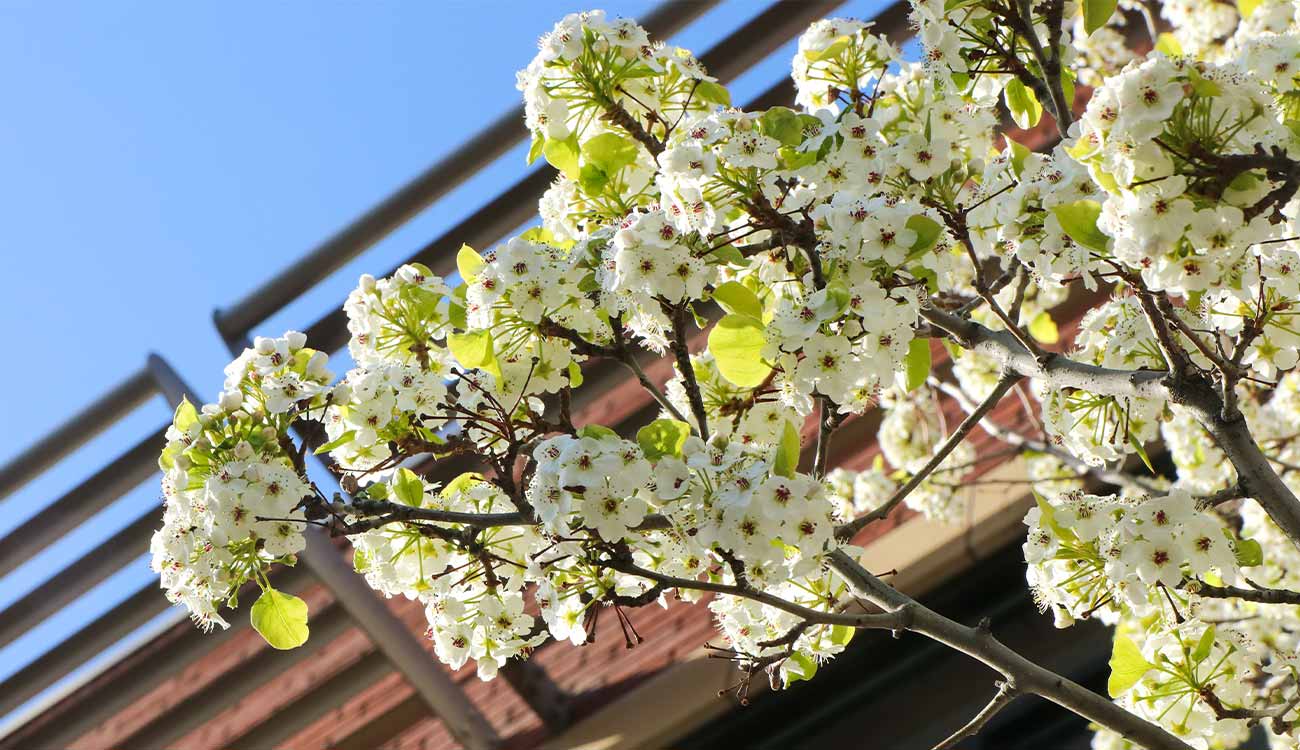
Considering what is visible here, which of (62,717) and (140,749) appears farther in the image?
(140,749)

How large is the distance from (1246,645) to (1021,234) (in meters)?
0.84

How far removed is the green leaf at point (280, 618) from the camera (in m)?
2.07

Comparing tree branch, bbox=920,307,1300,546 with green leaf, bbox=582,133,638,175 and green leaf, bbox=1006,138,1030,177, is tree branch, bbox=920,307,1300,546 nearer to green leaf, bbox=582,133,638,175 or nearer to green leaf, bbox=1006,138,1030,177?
green leaf, bbox=1006,138,1030,177

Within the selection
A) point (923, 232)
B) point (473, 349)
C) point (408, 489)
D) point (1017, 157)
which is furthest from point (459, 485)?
point (1017, 157)

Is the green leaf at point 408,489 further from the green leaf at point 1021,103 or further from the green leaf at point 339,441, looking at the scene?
the green leaf at point 1021,103

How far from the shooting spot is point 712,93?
2.19 meters

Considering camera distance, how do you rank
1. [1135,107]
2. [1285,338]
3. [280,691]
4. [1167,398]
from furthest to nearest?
[280,691] < [1285,338] < [1167,398] < [1135,107]

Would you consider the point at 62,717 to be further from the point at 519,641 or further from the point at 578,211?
the point at 578,211

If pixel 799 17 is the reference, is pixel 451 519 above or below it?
below

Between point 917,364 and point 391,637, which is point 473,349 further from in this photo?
point 391,637

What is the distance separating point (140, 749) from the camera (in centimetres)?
434

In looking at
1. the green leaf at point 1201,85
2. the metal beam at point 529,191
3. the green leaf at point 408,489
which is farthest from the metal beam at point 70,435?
the green leaf at point 1201,85

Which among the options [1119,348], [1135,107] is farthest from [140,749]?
[1135,107]

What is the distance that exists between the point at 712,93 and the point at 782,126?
0.99 feet
